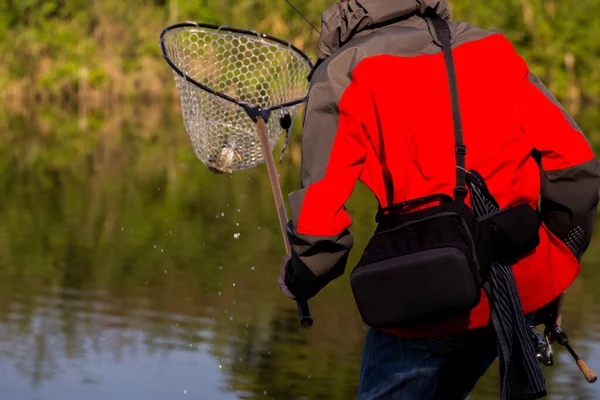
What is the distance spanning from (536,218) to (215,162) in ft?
6.51

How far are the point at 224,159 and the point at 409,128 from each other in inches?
79.7

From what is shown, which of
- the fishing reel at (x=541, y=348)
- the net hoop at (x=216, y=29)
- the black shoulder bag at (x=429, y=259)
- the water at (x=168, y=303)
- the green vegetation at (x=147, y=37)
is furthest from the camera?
the green vegetation at (x=147, y=37)

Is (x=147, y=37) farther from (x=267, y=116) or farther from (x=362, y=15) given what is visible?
(x=362, y=15)

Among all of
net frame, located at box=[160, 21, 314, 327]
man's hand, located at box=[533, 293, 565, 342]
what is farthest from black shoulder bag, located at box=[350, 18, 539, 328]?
man's hand, located at box=[533, 293, 565, 342]

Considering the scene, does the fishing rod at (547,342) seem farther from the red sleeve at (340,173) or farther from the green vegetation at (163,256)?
the green vegetation at (163,256)

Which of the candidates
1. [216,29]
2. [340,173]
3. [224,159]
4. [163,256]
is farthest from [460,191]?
[163,256]

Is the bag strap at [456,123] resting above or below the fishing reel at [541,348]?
above

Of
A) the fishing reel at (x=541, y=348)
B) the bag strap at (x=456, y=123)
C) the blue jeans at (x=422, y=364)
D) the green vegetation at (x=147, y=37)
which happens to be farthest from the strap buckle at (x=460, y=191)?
the green vegetation at (x=147, y=37)

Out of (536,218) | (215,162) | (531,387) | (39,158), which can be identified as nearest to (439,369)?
(531,387)

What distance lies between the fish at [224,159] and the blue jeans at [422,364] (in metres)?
1.78

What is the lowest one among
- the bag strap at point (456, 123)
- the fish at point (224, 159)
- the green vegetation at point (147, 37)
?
the green vegetation at point (147, 37)

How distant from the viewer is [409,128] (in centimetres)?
305

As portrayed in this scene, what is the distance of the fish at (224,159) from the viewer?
4.94 m

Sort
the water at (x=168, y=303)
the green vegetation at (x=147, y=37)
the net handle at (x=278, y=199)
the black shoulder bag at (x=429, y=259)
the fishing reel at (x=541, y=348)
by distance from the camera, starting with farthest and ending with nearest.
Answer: the green vegetation at (x=147, y=37)
the water at (x=168, y=303)
the net handle at (x=278, y=199)
the fishing reel at (x=541, y=348)
the black shoulder bag at (x=429, y=259)
